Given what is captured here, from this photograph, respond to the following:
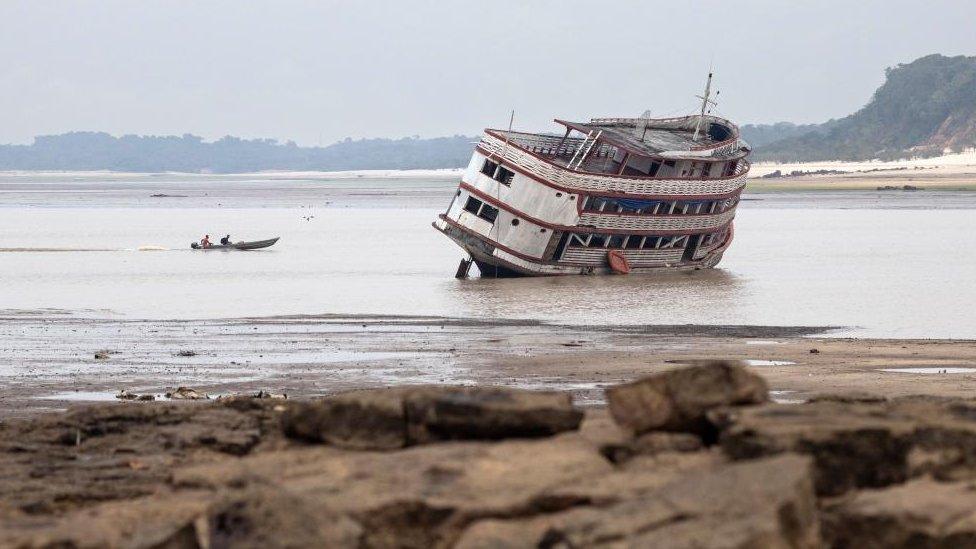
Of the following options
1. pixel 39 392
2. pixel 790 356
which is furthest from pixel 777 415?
pixel 790 356

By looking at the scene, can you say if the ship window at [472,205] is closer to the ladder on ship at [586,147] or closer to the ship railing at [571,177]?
the ship railing at [571,177]

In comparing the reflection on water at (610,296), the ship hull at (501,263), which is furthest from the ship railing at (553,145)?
the reflection on water at (610,296)

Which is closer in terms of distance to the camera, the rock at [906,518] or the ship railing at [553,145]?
the rock at [906,518]

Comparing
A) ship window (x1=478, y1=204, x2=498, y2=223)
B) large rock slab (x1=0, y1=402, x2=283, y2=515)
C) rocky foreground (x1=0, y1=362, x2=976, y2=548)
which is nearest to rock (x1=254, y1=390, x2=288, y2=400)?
large rock slab (x1=0, y1=402, x2=283, y2=515)

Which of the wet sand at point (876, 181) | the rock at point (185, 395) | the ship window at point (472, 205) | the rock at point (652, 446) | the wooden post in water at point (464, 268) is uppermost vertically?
the rock at point (652, 446)

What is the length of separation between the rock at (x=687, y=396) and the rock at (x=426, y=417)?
0.54 m

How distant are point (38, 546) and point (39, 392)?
10596 mm

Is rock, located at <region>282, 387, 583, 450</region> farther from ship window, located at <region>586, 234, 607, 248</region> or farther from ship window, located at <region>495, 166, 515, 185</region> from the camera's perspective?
ship window, located at <region>586, 234, 607, 248</region>

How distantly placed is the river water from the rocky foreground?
18.8 meters

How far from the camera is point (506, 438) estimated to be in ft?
33.6

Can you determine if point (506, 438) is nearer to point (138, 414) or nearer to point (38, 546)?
point (38, 546)

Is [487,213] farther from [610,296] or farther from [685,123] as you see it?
[685,123]

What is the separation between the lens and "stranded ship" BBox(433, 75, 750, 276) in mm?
42750

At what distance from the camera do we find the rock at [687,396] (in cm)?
1000
